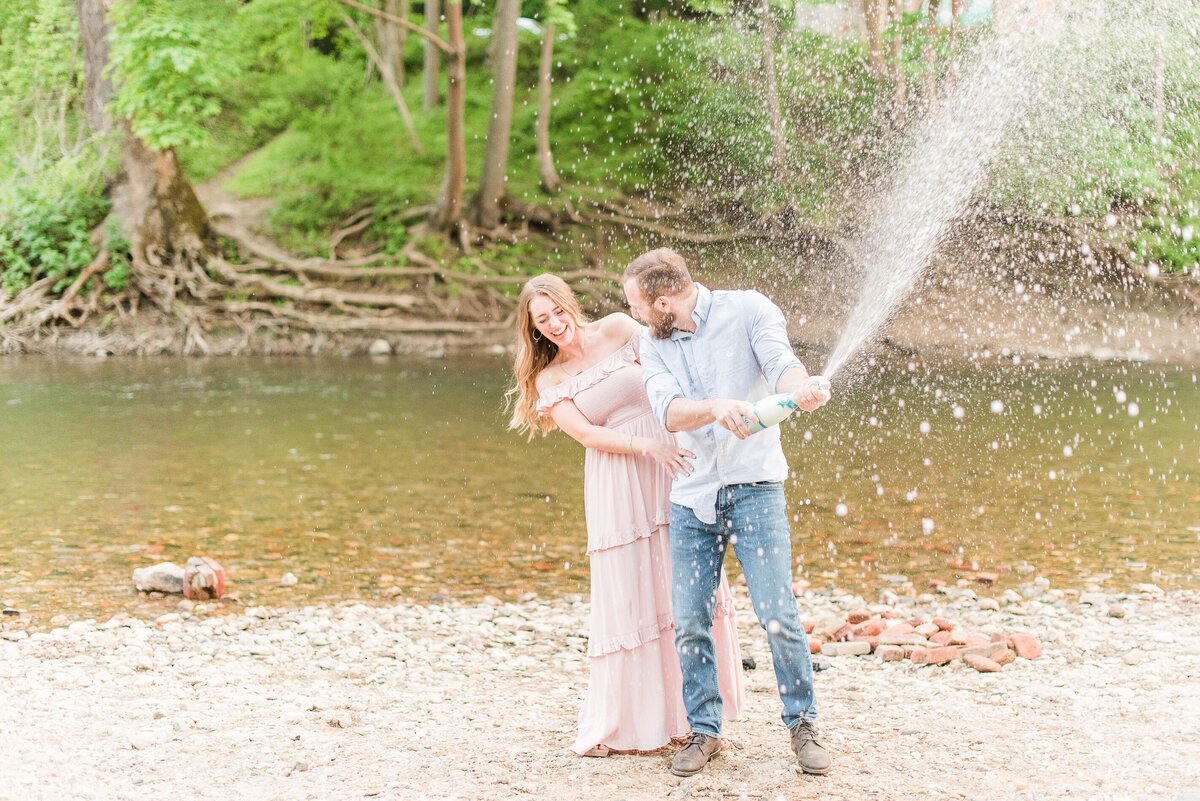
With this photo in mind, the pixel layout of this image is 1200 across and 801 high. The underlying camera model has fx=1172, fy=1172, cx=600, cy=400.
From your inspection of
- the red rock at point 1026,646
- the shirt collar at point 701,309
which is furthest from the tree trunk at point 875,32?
the shirt collar at point 701,309

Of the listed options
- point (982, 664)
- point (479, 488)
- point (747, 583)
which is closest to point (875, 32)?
point (479, 488)

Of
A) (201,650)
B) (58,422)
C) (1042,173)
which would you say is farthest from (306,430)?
(1042,173)

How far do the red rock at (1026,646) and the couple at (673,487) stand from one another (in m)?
1.90

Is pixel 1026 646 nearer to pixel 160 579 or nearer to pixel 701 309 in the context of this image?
pixel 701 309

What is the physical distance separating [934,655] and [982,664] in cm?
24

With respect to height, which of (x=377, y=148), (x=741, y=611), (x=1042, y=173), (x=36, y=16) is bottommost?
(x=741, y=611)

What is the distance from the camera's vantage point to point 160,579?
766cm

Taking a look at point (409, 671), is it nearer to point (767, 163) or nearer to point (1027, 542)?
point (1027, 542)

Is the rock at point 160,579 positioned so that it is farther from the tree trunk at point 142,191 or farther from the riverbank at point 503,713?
the tree trunk at point 142,191

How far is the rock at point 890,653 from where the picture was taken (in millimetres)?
5973

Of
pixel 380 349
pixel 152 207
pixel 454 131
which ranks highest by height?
pixel 454 131

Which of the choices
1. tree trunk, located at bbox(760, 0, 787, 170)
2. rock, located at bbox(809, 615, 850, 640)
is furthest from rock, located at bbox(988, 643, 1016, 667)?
tree trunk, located at bbox(760, 0, 787, 170)

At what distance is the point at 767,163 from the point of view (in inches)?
879

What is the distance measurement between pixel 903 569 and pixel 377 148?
2185 cm
